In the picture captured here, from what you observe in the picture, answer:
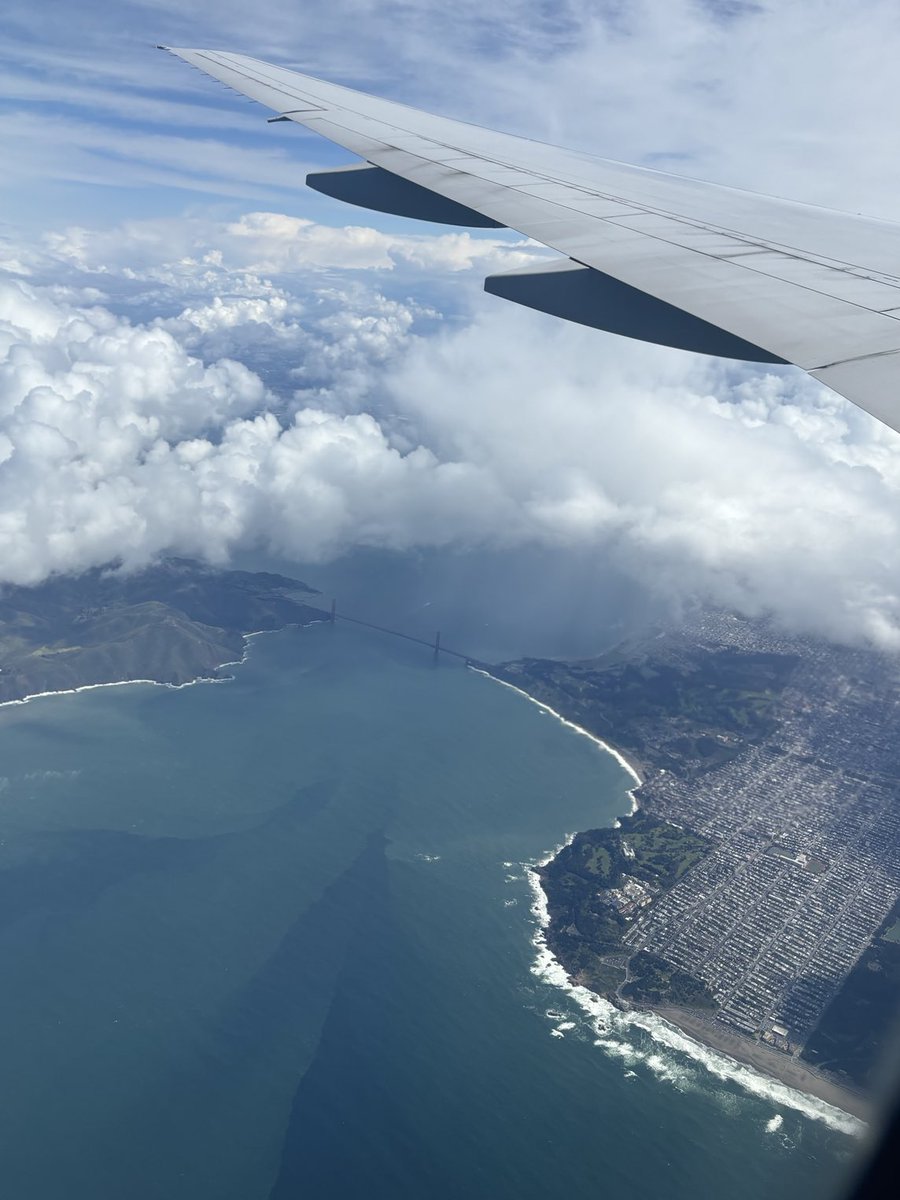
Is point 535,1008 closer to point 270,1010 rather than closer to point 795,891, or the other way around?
point 270,1010

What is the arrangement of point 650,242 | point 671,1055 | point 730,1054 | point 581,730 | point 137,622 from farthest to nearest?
point 137,622 < point 581,730 < point 671,1055 < point 730,1054 < point 650,242

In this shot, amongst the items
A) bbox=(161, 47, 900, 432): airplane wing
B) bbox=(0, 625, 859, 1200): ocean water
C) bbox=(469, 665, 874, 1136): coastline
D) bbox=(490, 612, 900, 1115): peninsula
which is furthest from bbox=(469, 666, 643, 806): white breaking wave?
bbox=(161, 47, 900, 432): airplane wing

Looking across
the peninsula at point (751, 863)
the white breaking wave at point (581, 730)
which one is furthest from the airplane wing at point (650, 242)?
the white breaking wave at point (581, 730)

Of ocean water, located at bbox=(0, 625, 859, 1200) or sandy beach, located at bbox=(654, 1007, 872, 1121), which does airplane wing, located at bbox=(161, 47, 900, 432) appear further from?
sandy beach, located at bbox=(654, 1007, 872, 1121)

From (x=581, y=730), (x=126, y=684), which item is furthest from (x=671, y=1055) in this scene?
(x=126, y=684)

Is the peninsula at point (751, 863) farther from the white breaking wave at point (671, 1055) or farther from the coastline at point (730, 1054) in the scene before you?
the white breaking wave at point (671, 1055)

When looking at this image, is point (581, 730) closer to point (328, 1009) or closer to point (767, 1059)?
point (767, 1059)
